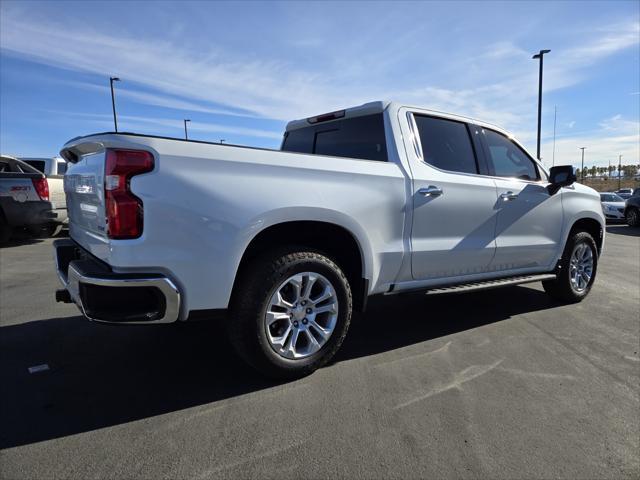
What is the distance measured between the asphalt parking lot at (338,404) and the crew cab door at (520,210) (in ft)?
2.27

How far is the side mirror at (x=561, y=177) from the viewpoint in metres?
4.58

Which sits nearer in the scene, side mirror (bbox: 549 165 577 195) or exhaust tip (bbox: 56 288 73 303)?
exhaust tip (bbox: 56 288 73 303)

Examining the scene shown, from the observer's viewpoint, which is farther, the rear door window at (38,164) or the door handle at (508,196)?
the rear door window at (38,164)

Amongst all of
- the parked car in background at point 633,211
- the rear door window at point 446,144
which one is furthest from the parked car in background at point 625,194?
the rear door window at point 446,144

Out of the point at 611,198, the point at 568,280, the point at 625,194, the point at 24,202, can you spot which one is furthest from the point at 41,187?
the point at 625,194

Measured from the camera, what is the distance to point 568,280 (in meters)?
4.98

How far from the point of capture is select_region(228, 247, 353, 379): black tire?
2.72m

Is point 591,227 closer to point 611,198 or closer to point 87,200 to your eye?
point 87,200

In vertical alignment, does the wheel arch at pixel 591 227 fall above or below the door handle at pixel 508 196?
below

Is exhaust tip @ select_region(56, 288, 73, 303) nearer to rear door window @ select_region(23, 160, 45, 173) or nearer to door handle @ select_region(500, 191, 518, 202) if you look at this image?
door handle @ select_region(500, 191, 518, 202)

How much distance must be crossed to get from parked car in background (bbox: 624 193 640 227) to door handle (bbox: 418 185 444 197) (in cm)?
1689

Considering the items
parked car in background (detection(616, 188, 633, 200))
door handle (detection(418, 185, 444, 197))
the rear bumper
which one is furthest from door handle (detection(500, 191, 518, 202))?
parked car in background (detection(616, 188, 633, 200))

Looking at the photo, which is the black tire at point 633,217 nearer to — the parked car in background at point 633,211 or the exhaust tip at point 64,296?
the parked car in background at point 633,211

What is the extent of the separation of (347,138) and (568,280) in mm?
3024
